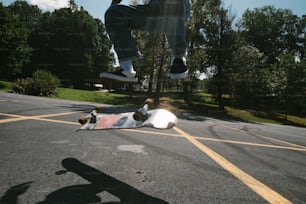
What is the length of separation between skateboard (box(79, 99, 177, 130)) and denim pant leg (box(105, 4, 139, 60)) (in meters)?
→ 0.58

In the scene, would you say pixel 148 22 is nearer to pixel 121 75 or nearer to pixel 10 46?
pixel 121 75

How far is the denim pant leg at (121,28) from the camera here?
2807 mm

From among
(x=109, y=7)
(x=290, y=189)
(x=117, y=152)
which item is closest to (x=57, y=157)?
(x=117, y=152)

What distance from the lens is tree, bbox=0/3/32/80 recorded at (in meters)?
28.7

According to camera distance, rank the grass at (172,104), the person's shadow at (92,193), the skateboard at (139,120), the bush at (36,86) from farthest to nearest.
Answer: the grass at (172,104) < the bush at (36,86) < the skateboard at (139,120) < the person's shadow at (92,193)

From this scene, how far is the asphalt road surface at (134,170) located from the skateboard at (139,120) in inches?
10.2

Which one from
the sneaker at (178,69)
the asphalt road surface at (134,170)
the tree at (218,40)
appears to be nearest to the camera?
the asphalt road surface at (134,170)

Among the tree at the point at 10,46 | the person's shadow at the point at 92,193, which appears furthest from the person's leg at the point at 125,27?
the tree at the point at 10,46

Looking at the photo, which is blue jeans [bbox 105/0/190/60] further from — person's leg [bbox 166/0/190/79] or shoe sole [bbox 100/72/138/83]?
shoe sole [bbox 100/72/138/83]

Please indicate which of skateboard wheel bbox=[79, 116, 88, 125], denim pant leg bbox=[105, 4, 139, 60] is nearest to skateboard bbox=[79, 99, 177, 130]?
skateboard wheel bbox=[79, 116, 88, 125]

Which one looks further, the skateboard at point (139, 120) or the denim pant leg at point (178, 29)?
the skateboard at point (139, 120)

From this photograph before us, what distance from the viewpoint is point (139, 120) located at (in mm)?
3031

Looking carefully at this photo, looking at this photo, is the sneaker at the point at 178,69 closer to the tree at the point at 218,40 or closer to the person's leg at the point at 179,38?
the person's leg at the point at 179,38

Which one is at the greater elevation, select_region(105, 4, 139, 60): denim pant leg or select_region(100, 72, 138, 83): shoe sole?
select_region(105, 4, 139, 60): denim pant leg
